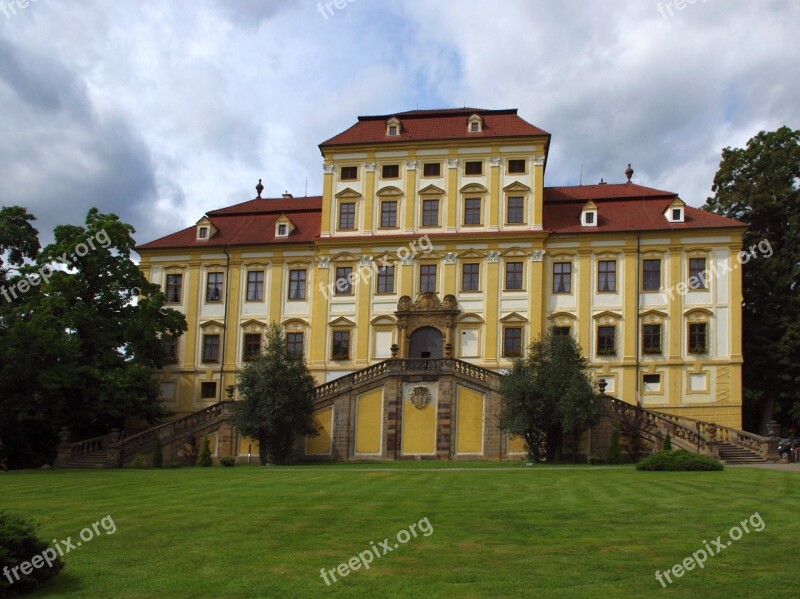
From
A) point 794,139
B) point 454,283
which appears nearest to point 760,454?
point 454,283

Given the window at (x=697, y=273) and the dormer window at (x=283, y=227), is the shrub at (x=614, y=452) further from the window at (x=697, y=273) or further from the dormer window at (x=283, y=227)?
the dormer window at (x=283, y=227)

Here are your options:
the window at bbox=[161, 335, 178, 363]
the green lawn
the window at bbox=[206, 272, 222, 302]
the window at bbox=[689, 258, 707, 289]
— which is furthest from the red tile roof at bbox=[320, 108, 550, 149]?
the green lawn

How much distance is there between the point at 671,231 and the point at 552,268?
6729mm

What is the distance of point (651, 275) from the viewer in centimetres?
5066

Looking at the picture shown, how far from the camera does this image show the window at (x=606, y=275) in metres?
50.9

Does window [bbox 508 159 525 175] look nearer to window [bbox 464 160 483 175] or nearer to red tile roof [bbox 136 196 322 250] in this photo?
window [bbox 464 160 483 175]

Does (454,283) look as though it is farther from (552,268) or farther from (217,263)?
(217,263)

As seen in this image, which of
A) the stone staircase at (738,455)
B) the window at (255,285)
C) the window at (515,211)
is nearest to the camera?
the stone staircase at (738,455)

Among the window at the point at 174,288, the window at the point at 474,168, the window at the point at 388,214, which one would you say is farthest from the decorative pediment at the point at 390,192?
the window at the point at 174,288

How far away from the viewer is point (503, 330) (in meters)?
51.0

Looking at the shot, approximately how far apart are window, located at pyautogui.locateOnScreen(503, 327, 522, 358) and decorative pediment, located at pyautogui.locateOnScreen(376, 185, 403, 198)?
10093 mm

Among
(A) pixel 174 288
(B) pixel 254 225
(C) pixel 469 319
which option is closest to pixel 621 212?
(C) pixel 469 319

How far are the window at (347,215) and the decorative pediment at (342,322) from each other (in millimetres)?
5467

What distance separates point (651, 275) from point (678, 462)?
22124 millimetres
